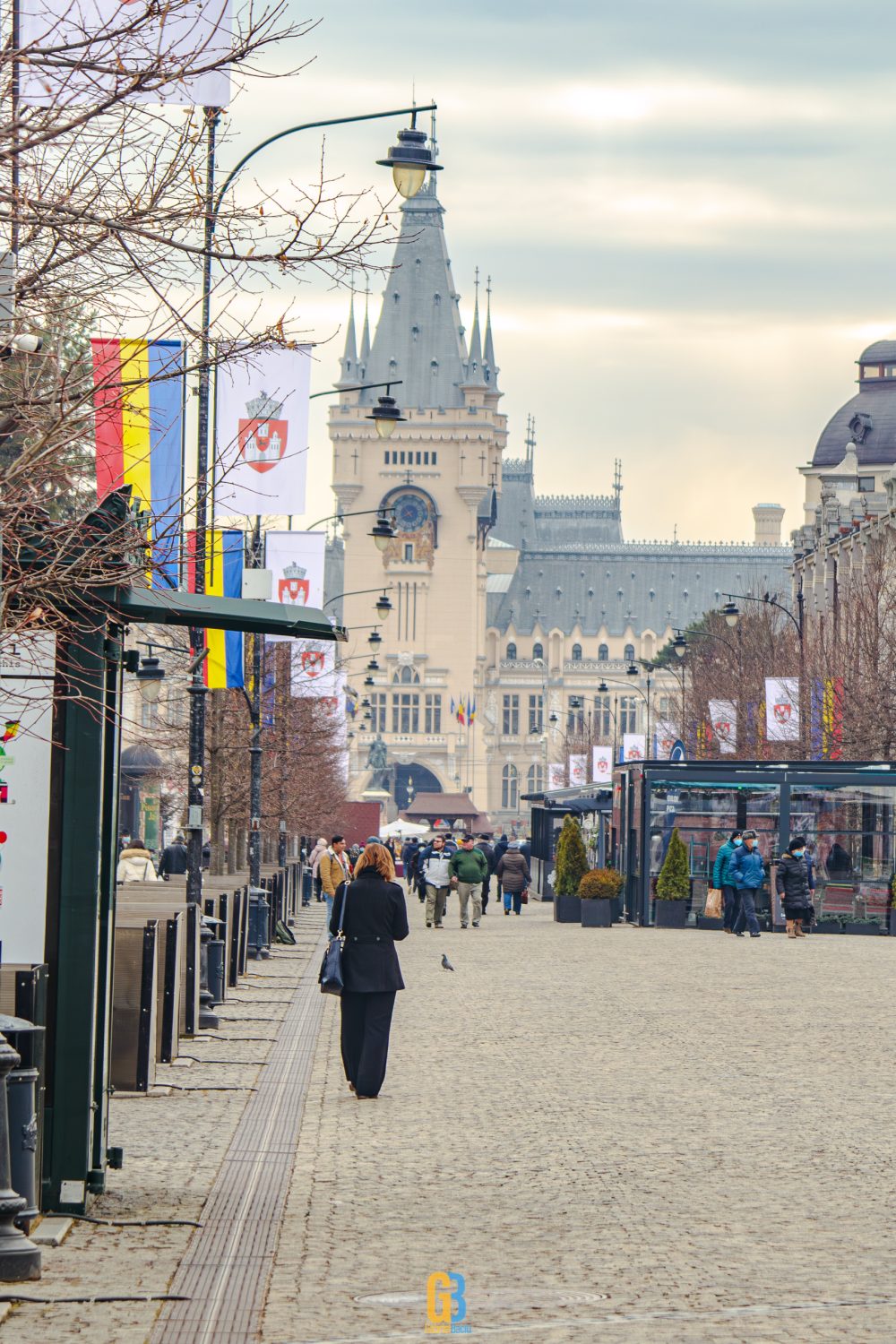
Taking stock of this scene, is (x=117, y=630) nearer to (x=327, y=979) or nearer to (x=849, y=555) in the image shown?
(x=327, y=979)

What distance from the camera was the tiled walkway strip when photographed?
8352 millimetres

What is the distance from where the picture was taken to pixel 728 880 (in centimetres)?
4134

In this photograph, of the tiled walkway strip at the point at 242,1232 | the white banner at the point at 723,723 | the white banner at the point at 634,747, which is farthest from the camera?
the white banner at the point at 634,747

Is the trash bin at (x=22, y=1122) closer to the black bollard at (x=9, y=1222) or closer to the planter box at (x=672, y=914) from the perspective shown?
the black bollard at (x=9, y=1222)

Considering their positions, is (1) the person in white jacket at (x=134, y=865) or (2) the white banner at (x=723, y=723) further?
(2) the white banner at (x=723, y=723)

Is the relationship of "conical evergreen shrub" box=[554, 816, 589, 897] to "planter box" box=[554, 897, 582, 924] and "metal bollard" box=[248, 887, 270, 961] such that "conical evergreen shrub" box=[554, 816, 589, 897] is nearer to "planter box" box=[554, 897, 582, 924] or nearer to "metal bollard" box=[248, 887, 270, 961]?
"planter box" box=[554, 897, 582, 924]

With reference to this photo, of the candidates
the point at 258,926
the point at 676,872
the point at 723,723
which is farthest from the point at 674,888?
the point at 723,723

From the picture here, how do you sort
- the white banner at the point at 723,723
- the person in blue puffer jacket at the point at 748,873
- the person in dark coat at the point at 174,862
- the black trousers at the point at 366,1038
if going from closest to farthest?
1. the black trousers at the point at 366,1038
2. the person in blue puffer jacket at the point at 748,873
3. the person in dark coat at the point at 174,862
4. the white banner at the point at 723,723

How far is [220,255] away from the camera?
9.30 m

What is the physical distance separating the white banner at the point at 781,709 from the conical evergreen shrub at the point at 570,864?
6.59 meters

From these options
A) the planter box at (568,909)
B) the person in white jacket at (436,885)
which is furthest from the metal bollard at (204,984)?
the planter box at (568,909)

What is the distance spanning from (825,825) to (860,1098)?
92.5 ft

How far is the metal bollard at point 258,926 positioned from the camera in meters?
34.6

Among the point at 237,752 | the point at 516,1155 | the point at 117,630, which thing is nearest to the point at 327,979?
the point at 516,1155
